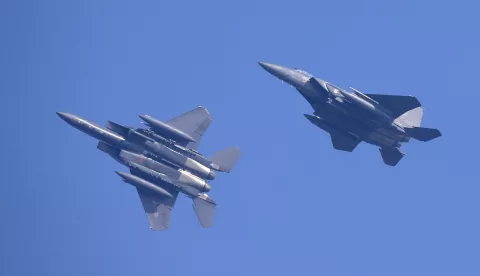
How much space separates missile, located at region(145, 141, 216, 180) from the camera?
2200 inches

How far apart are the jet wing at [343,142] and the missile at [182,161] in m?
8.41

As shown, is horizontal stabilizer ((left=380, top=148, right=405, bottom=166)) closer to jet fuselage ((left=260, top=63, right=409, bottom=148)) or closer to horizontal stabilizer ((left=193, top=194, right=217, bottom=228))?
jet fuselage ((left=260, top=63, right=409, bottom=148))

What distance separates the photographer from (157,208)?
5712cm

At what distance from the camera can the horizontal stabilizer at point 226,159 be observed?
56.9 m

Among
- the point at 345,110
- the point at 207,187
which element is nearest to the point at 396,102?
the point at 345,110

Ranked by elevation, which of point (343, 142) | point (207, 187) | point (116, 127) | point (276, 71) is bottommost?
point (207, 187)

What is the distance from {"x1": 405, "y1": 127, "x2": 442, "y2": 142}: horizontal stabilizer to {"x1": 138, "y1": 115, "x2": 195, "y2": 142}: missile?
47.2ft

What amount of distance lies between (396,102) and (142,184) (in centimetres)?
1691

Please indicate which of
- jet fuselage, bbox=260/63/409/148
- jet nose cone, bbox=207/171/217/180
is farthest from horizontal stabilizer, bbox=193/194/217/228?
jet fuselage, bbox=260/63/409/148

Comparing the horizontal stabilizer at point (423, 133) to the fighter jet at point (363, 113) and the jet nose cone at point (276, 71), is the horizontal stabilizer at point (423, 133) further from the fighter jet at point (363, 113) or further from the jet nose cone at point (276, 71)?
the jet nose cone at point (276, 71)

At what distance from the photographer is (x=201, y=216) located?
186ft

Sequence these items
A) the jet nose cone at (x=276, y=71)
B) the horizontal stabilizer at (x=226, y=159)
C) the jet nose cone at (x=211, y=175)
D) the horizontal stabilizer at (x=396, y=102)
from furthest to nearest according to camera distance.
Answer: the horizontal stabilizer at (x=226, y=159) < the jet nose cone at (x=211, y=175) < the jet nose cone at (x=276, y=71) < the horizontal stabilizer at (x=396, y=102)

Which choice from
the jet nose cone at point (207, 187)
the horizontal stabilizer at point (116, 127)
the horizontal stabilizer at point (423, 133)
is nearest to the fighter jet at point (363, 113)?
the horizontal stabilizer at point (423, 133)

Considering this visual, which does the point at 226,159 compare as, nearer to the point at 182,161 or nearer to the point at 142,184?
the point at 182,161
